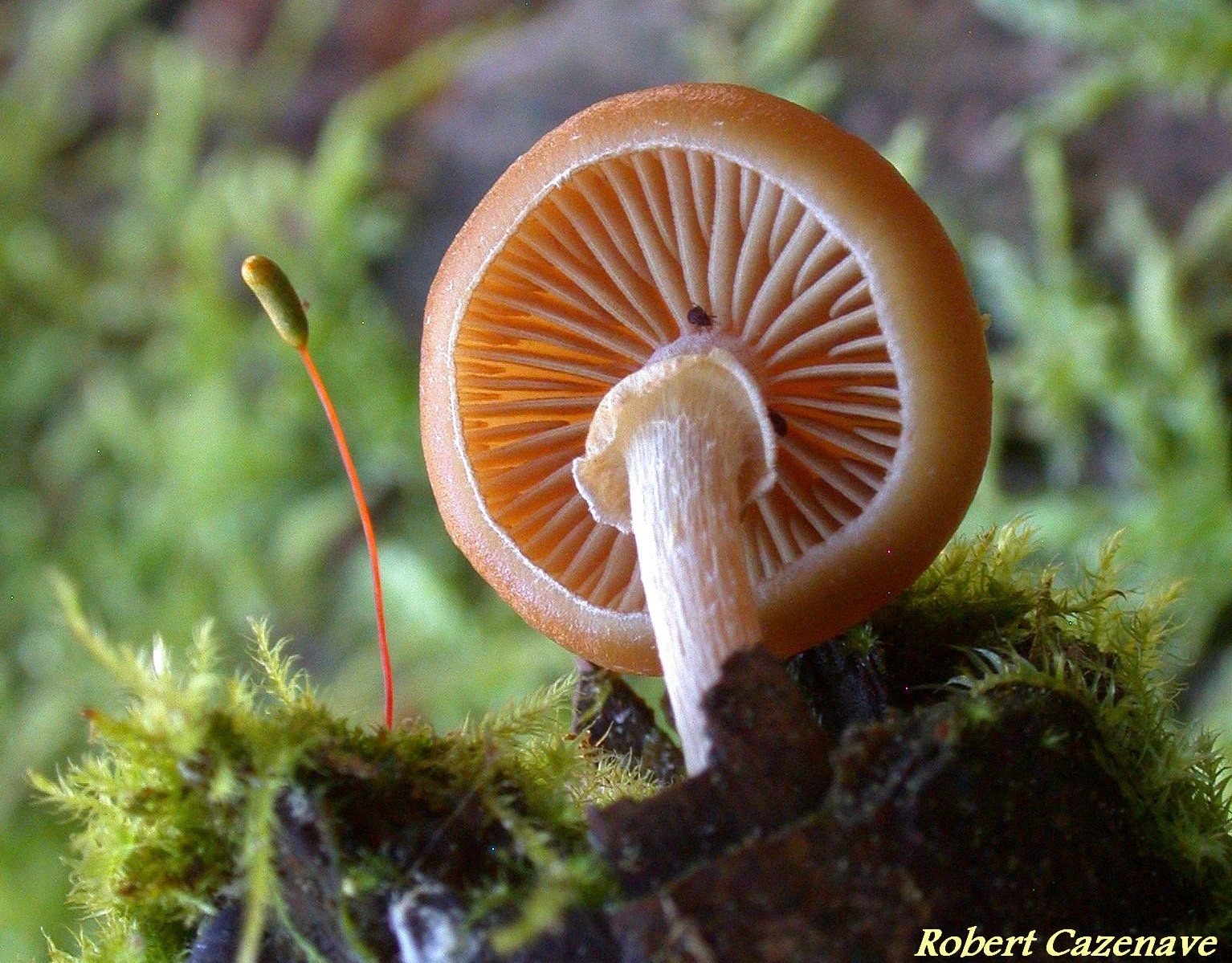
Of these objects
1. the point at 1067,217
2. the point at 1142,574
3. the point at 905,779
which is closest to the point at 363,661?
the point at 1142,574

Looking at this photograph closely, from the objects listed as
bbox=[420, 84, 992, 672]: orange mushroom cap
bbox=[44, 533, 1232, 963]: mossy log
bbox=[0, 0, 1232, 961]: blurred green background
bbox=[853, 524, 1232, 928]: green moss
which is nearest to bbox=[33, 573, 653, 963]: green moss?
bbox=[44, 533, 1232, 963]: mossy log

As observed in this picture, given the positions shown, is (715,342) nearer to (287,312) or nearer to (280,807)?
(287,312)

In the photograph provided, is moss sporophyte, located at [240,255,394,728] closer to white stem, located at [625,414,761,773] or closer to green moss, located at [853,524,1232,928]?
white stem, located at [625,414,761,773]

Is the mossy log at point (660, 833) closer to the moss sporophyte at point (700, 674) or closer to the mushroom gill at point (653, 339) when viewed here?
the moss sporophyte at point (700, 674)

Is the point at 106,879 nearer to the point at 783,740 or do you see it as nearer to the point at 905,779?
the point at 783,740

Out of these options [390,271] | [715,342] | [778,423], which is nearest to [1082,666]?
[778,423]

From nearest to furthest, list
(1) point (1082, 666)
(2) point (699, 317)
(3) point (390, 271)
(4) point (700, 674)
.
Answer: (4) point (700, 674) → (1) point (1082, 666) → (2) point (699, 317) → (3) point (390, 271)
